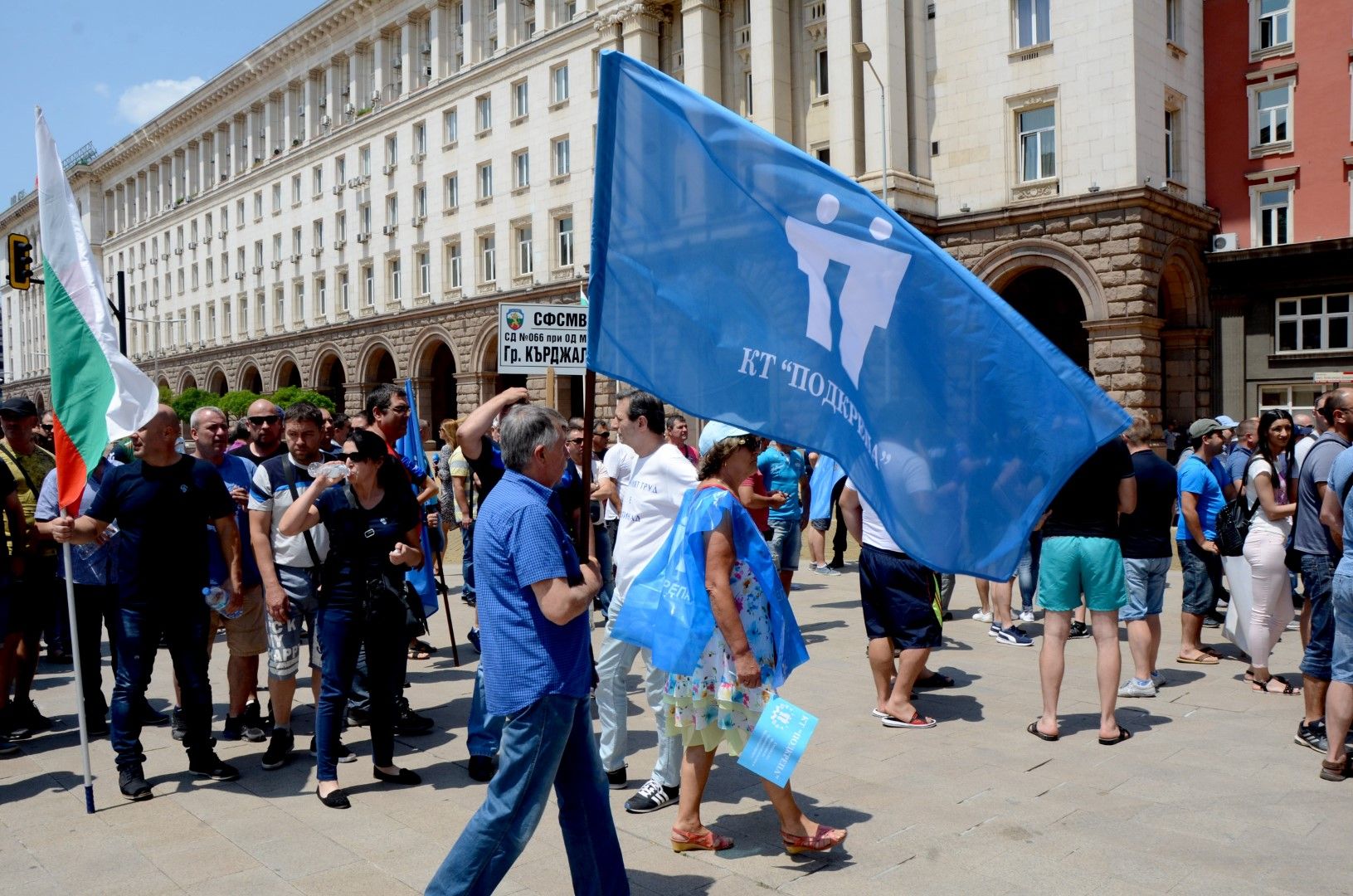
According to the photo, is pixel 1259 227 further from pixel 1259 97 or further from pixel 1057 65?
pixel 1057 65

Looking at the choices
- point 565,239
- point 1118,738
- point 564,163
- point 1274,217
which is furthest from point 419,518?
point 564,163

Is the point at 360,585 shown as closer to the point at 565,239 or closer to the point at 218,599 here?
the point at 218,599

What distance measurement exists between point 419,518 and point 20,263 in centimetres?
1117

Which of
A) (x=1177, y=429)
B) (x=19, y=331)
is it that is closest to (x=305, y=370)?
(x=1177, y=429)

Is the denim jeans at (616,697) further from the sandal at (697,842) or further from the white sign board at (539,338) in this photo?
the white sign board at (539,338)

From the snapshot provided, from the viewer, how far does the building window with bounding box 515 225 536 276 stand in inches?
1479

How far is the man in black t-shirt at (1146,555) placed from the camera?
7285mm

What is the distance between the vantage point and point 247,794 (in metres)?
5.46

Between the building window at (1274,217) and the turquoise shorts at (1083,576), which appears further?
the building window at (1274,217)

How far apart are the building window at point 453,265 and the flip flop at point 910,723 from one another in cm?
3619

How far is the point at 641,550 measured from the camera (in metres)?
5.62

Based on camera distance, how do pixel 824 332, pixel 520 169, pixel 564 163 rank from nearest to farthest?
1. pixel 824 332
2. pixel 564 163
3. pixel 520 169

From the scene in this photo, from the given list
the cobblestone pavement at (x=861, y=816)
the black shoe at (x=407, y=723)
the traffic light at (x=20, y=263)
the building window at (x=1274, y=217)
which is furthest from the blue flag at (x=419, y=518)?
the building window at (x=1274, y=217)

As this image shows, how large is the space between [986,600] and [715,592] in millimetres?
6699
